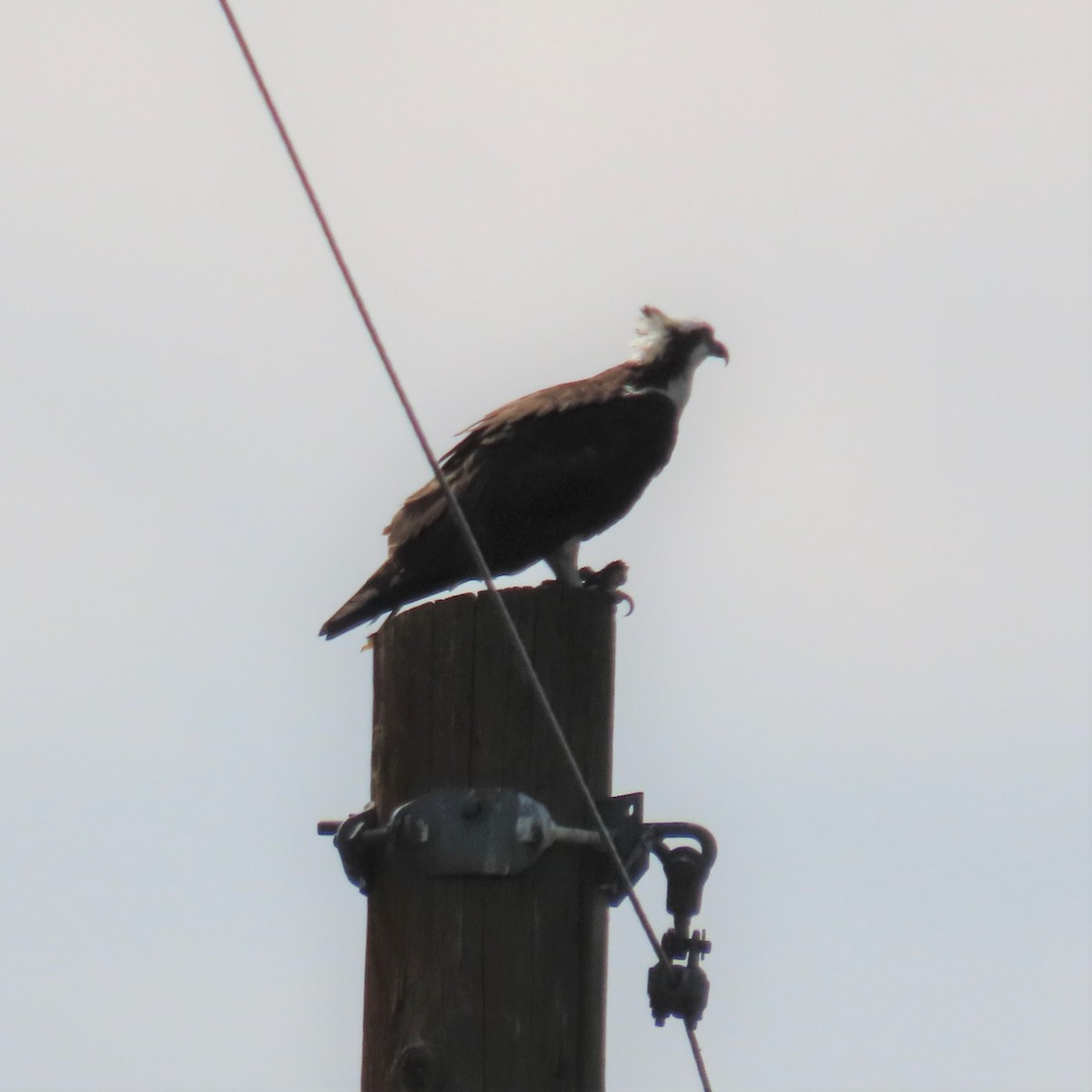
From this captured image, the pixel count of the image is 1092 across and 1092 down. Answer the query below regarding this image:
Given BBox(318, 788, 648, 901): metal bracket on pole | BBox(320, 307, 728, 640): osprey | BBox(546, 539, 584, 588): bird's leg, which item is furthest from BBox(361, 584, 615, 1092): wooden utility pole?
BBox(546, 539, 584, 588): bird's leg

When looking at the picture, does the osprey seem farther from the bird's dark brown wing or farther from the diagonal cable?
the diagonal cable

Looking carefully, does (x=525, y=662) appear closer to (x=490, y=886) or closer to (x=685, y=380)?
(x=490, y=886)

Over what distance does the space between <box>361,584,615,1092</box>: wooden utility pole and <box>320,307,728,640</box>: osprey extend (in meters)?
2.34

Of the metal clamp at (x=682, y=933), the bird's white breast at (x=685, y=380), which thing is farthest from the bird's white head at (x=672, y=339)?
the metal clamp at (x=682, y=933)

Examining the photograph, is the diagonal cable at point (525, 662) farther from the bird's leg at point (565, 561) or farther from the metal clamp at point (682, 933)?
the bird's leg at point (565, 561)

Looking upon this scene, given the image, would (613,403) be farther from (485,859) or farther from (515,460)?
(485,859)

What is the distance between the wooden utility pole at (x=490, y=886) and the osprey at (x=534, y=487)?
2341 millimetres

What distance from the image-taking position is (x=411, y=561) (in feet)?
22.0

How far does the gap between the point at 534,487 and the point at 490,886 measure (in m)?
3.30

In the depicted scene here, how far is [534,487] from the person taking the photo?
7348 millimetres

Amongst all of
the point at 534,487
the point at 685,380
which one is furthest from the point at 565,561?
the point at 685,380

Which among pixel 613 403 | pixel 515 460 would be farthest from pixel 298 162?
pixel 613 403

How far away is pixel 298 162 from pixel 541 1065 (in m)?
1.88

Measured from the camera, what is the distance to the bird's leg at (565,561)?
7.62m
